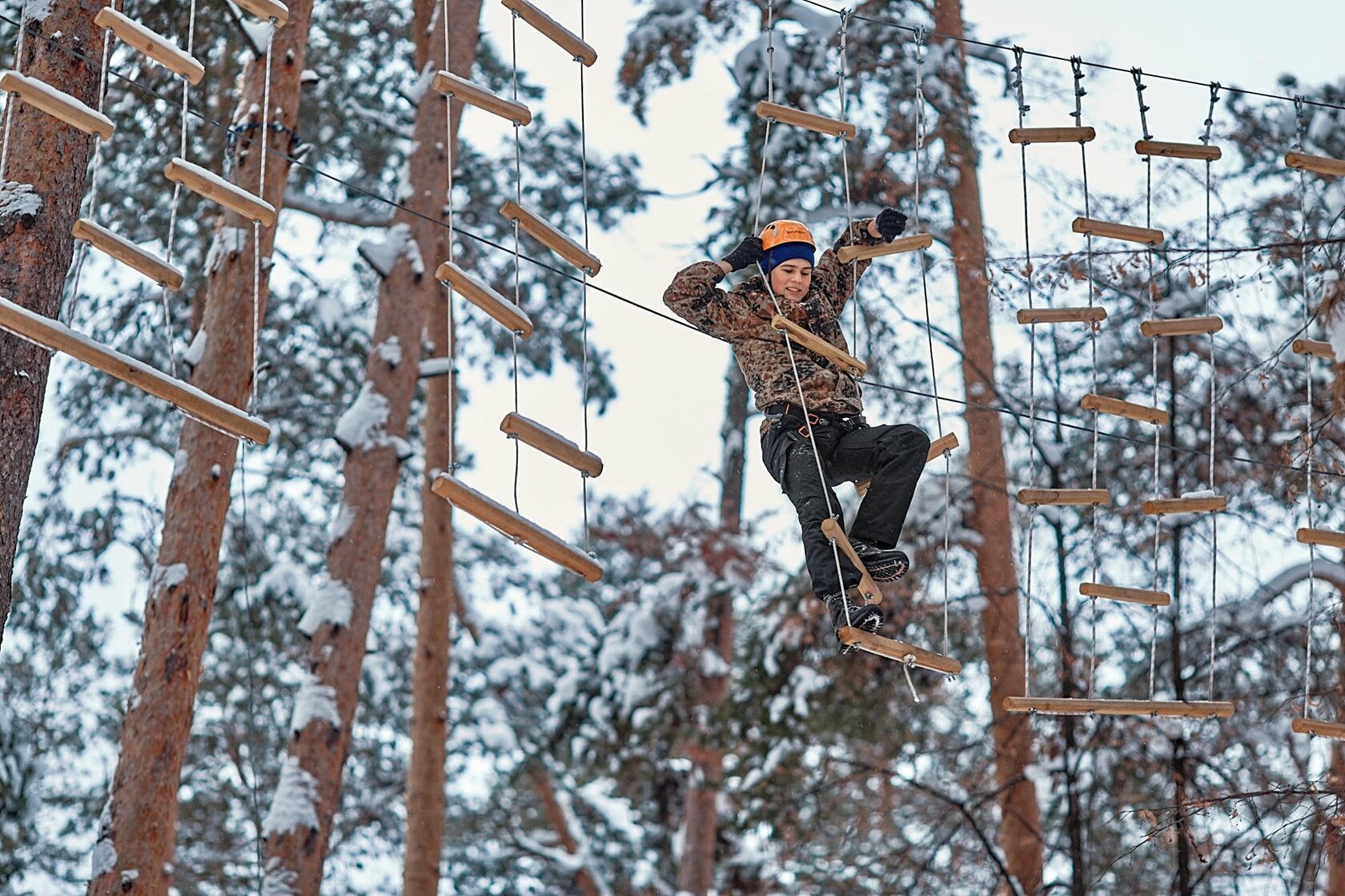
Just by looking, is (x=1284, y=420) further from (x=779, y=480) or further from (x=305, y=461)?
(x=305, y=461)

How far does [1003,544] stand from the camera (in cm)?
1093

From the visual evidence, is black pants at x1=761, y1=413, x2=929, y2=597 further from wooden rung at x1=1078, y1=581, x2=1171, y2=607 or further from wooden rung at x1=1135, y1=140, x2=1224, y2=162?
wooden rung at x1=1135, y1=140, x2=1224, y2=162

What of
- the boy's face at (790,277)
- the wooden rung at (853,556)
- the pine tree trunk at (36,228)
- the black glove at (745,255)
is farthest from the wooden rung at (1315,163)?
the pine tree trunk at (36,228)

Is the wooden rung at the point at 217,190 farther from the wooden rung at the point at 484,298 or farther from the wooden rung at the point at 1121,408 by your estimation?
the wooden rung at the point at 1121,408

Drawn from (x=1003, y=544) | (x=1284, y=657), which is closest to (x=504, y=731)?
(x=1003, y=544)

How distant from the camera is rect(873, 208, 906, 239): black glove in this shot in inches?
242

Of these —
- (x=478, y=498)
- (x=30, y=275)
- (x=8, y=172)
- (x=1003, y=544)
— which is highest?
(x=1003, y=544)

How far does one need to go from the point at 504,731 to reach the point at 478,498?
1053 cm

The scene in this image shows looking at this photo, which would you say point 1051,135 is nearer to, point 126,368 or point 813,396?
point 813,396

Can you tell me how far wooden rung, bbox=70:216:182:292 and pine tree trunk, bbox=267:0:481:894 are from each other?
3213mm

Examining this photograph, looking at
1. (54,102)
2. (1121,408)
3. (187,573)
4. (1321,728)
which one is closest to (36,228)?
(54,102)

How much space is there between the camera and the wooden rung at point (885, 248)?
6.12 metres

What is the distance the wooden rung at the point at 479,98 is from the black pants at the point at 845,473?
1.55m

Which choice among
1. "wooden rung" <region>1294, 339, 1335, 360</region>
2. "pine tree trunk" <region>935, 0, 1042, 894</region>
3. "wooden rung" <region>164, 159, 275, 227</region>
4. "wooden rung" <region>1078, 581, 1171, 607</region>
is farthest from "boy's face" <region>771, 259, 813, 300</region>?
"pine tree trunk" <region>935, 0, 1042, 894</region>
